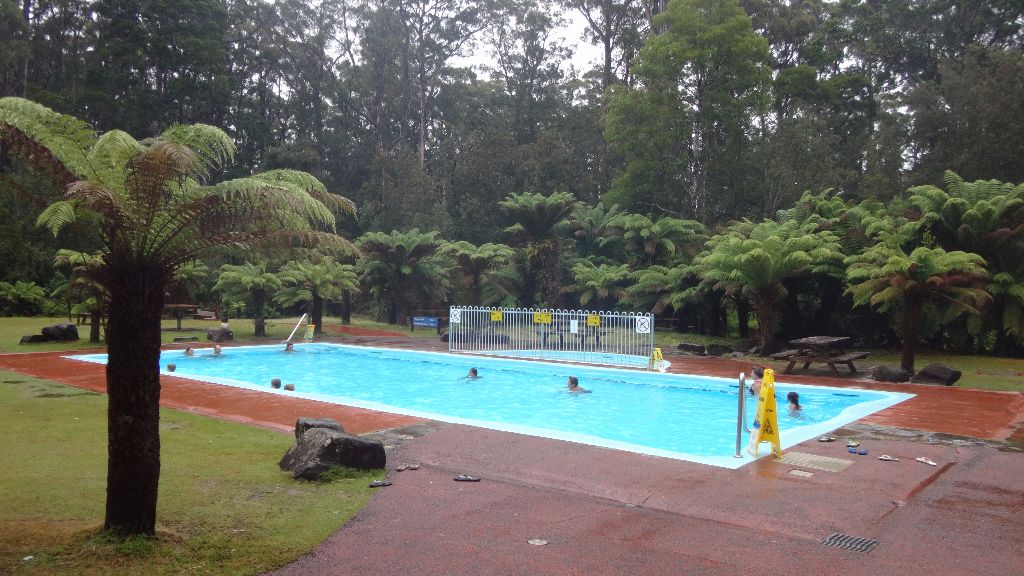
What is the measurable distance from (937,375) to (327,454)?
1220 cm

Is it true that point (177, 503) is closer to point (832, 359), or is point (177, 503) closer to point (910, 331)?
point (832, 359)

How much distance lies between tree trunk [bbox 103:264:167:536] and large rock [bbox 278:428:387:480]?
5.75ft

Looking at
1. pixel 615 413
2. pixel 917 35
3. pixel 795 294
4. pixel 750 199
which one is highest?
pixel 917 35

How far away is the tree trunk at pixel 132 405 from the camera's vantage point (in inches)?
174

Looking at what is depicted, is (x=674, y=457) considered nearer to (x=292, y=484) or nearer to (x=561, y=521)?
(x=561, y=521)

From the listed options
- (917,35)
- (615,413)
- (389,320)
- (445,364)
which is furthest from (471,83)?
(615,413)

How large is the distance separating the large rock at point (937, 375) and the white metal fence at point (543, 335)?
6042 mm

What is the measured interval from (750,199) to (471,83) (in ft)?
78.8

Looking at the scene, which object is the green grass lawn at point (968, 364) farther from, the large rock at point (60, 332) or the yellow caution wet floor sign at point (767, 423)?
the large rock at point (60, 332)

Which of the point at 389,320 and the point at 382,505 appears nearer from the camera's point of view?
the point at 382,505

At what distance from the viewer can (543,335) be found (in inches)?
752

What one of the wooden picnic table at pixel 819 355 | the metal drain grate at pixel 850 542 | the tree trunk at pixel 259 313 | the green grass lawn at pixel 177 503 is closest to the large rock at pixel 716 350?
the wooden picnic table at pixel 819 355

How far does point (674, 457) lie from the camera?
7.53 metres

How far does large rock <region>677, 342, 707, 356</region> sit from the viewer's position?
64.2ft
